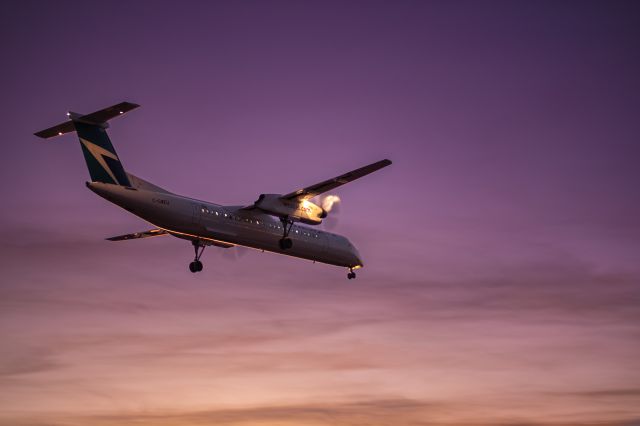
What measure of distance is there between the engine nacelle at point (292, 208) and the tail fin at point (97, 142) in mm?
8967

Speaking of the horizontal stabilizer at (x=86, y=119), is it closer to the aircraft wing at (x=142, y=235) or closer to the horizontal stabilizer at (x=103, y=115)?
the horizontal stabilizer at (x=103, y=115)

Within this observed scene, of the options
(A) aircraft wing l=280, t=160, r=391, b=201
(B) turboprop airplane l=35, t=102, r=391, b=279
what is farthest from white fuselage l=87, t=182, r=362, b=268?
(A) aircraft wing l=280, t=160, r=391, b=201

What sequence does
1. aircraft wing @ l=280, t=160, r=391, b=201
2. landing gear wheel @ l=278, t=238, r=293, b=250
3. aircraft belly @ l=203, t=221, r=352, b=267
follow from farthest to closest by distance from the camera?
landing gear wheel @ l=278, t=238, r=293, b=250 → aircraft belly @ l=203, t=221, r=352, b=267 → aircraft wing @ l=280, t=160, r=391, b=201

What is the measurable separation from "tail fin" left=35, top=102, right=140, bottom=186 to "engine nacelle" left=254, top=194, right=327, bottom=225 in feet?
29.4

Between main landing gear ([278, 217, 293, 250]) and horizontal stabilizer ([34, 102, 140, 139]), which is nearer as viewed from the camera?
horizontal stabilizer ([34, 102, 140, 139])

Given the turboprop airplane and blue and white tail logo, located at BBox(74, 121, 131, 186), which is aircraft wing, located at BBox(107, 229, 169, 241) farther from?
blue and white tail logo, located at BBox(74, 121, 131, 186)

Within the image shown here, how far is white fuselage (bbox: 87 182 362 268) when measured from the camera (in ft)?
165

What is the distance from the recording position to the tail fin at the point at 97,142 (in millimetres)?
49594

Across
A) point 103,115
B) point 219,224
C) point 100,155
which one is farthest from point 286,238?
point 103,115

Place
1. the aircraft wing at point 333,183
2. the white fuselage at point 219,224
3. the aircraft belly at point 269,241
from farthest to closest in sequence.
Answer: the aircraft belly at point 269,241 < the aircraft wing at point 333,183 < the white fuselage at point 219,224

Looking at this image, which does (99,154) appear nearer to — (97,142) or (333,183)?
(97,142)

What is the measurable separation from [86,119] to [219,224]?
982 centimetres

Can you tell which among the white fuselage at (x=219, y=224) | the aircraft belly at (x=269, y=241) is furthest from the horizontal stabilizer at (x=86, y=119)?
the aircraft belly at (x=269, y=241)

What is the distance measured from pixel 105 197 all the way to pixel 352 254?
21141 mm
